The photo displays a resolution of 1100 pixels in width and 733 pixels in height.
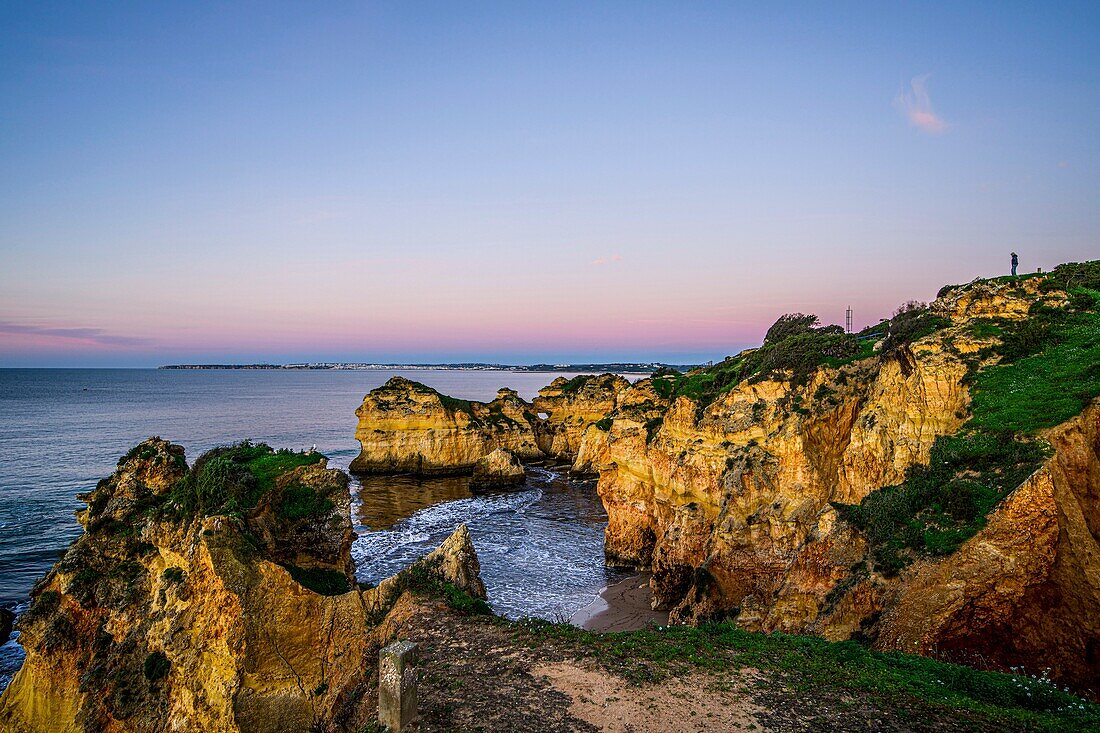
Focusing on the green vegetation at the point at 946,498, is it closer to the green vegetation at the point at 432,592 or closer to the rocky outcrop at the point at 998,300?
the rocky outcrop at the point at 998,300

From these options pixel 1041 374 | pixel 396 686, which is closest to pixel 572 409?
pixel 1041 374

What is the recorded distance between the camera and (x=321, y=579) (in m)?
13.2

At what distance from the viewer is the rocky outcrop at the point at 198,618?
11125mm

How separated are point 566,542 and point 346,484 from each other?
18.8 meters

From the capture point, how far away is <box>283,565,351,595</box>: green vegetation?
494 inches

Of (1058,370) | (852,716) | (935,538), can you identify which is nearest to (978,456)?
(935,538)

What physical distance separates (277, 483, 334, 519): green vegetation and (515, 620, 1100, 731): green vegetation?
5.55 metres

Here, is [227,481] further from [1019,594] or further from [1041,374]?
[1041,374]

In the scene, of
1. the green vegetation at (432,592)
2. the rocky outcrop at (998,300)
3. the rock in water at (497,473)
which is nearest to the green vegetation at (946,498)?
the rocky outcrop at (998,300)

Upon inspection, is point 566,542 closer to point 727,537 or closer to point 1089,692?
point 727,537

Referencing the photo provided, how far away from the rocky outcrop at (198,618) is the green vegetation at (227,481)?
0.30ft

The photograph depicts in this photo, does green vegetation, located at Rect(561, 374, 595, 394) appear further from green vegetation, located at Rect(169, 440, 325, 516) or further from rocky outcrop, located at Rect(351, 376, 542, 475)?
green vegetation, located at Rect(169, 440, 325, 516)

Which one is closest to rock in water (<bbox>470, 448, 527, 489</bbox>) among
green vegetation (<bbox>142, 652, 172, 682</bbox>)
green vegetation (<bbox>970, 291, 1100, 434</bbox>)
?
green vegetation (<bbox>142, 652, 172, 682</bbox>)

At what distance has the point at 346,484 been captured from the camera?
1438 centimetres
